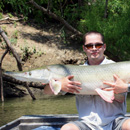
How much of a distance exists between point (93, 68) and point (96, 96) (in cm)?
35

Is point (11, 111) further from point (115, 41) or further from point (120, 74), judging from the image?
point (115, 41)

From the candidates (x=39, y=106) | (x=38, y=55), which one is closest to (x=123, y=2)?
(x=38, y=55)

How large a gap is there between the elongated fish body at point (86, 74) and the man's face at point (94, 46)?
0.14 m

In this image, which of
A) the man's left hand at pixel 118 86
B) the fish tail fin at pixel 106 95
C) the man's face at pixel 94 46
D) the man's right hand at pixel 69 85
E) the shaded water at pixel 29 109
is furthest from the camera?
the shaded water at pixel 29 109

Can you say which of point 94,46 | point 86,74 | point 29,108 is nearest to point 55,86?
point 86,74

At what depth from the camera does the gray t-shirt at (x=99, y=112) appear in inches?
105

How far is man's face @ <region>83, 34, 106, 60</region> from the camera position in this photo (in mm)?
2889

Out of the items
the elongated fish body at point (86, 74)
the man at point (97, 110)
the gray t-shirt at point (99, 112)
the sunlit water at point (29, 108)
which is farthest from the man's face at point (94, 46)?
the sunlit water at point (29, 108)

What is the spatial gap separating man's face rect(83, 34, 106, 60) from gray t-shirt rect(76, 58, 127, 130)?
499mm

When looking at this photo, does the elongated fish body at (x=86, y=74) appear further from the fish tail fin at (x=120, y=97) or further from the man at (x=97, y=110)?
the fish tail fin at (x=120, y=97)

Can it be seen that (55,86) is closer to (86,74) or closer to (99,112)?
(86,74)

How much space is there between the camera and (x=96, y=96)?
2809 millimetres

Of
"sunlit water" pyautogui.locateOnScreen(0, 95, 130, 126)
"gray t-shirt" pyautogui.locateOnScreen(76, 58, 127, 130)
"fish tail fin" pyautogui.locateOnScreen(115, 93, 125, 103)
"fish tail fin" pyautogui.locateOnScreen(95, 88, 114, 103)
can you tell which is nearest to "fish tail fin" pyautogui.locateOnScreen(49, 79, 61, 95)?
"gray t-shirt" pyautogui.locateOnScreen(76, 58, 127, 130)

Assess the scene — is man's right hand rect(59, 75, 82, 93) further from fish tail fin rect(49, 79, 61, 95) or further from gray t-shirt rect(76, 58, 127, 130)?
gray t-shirt rect(76, 58, 127, 130)
